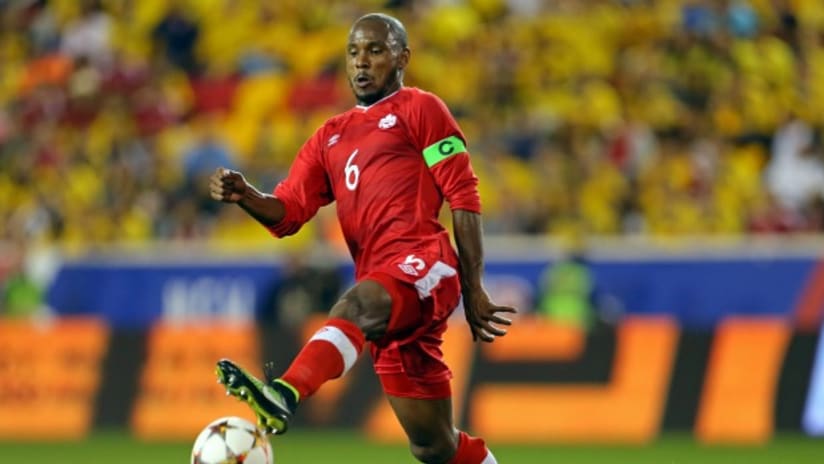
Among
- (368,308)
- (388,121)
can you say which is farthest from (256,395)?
(388,121)

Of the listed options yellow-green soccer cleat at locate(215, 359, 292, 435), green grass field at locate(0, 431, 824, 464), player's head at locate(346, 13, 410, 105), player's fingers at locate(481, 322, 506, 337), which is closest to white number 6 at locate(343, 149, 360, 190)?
player's head at locate(346, 13, 410, 105)

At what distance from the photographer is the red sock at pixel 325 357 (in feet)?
20.7

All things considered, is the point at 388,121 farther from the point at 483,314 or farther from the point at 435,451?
the point at 435,451

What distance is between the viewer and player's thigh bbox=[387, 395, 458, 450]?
23.7 feet

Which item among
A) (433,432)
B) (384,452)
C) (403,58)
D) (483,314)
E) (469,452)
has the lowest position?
(384,452)

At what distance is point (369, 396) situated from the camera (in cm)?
1449

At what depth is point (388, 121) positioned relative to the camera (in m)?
7.17

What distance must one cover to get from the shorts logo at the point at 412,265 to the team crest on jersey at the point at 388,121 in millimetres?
605

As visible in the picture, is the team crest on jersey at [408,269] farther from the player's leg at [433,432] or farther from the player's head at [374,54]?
the player's head at [374,54]

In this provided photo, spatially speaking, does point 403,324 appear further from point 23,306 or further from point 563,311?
point 23,306

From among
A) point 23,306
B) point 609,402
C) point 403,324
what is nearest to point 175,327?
point 23,306

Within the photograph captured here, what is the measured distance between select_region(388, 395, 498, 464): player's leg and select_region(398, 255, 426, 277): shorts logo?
0.65 metres

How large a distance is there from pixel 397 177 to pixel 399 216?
17cm

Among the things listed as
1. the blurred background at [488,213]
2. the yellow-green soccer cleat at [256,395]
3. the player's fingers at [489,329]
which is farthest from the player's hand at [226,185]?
the blurred background at [488,213]
